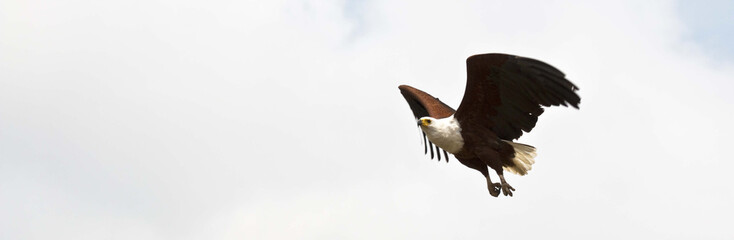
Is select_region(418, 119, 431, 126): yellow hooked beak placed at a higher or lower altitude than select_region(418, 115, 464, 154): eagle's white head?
higher

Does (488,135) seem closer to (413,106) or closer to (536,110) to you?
(536,110)

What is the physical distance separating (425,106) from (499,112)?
87.6 inches

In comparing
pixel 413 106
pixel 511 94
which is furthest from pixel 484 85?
pixel 413 106

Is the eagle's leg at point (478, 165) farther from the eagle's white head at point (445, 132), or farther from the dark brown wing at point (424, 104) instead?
the dark brown wing at point (424, 104)

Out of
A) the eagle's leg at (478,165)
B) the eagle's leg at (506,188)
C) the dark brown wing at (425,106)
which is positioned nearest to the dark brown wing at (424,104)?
the dark brown wing at (425,106)

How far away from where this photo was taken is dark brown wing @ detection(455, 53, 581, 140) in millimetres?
14320

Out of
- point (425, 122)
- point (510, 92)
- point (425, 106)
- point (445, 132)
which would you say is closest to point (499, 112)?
point (510, 92)

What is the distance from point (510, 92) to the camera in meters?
14.9

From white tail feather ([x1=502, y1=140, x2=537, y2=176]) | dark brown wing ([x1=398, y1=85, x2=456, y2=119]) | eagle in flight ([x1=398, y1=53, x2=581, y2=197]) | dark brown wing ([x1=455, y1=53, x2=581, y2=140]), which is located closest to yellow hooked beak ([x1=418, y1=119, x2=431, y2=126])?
eagle in flight ([x1=398, y1=53, x2=581, y2=197])

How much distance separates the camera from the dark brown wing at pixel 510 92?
1432 cm

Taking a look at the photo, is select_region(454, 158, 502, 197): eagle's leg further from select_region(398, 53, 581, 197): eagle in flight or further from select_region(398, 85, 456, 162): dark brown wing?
select_region(398, 85, 456, 162): dark brown wing

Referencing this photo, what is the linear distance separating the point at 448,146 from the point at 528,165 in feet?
3.21

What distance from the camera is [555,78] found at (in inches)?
561

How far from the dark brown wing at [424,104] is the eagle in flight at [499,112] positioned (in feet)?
4.61
